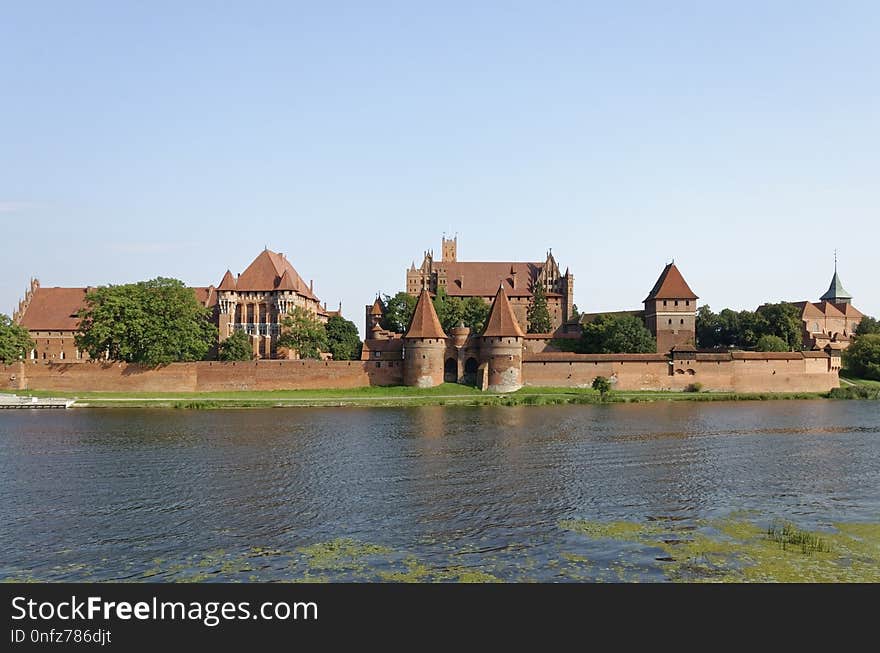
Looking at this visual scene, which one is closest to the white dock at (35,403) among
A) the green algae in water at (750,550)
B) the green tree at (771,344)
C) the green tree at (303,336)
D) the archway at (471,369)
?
the green tree at (303,336)

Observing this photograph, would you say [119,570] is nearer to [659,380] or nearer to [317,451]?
[317,451]

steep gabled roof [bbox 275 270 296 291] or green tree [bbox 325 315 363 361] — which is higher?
steep gabled roof [bbox 275 270 296 291]

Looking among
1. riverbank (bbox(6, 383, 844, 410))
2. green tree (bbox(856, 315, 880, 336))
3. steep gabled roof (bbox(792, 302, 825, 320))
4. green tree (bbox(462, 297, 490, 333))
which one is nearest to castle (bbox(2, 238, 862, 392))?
riverbank (bbox(6, 383, 844, 410))

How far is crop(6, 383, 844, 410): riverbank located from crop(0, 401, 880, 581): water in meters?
9.55

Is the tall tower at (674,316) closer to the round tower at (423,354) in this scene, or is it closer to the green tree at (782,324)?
the green tree at (782,324)

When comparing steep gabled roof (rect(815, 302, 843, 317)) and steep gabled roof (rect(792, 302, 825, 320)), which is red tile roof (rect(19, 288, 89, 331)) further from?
steep gabled roof (rect(815, 302, 843, 317))

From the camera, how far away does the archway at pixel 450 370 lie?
49.9 m

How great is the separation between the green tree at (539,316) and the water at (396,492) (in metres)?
31.2

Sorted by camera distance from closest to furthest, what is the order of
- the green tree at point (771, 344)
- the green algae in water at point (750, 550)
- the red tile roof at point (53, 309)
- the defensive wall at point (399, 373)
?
the green algae in water at point (750, 550) < the defensive wall at point (399, 373) < the green tree at point (771, 344) < the red tile roof at point (53, 309)

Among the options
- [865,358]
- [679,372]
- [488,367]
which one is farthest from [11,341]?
[865,358]

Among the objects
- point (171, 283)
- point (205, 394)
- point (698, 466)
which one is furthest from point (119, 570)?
point (171, 283)

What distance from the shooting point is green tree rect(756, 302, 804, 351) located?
5977cm
